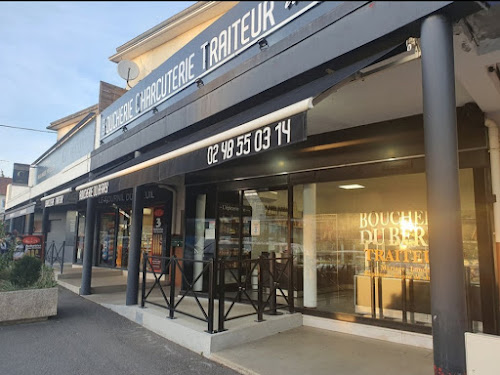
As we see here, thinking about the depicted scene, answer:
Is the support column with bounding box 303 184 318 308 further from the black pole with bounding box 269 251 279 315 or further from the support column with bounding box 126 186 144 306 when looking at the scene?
the support column with bounding box 126 186 144 306

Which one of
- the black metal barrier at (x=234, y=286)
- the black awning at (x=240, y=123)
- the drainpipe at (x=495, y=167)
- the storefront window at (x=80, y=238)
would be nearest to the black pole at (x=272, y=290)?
the black metal barrier at (x=234, y=286)

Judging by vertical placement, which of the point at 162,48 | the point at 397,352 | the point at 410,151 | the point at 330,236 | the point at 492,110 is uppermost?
the point at 162,48

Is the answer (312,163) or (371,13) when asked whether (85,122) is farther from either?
(371,13)

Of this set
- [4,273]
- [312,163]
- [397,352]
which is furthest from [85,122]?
[397,352]

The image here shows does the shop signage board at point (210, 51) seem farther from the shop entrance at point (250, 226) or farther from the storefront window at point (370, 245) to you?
the storefront window at point (370, 245)

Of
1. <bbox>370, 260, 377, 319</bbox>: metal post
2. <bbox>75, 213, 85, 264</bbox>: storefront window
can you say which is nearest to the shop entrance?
<bbox>370, 260, 377, 319</bbox>: metal post

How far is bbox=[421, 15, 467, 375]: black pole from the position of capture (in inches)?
96.5

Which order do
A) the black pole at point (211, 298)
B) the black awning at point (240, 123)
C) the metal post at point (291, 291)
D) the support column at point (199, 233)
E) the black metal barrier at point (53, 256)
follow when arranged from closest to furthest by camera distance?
the black awning at point (240, 123), the black pole at point (211, 298), the metal post at point (291, 291), the support column at point (199, 233), the black metal barrier at point (53, 256)

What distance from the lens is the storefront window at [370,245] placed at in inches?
207

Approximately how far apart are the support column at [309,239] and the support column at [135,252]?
319 cm

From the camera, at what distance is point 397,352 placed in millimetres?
4707

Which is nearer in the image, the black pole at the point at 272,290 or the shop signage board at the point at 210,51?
the shop signage board at the point at 210,51

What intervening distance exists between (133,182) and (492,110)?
201 inches

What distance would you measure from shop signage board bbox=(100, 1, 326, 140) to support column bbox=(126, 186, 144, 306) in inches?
75.3
